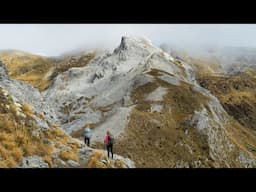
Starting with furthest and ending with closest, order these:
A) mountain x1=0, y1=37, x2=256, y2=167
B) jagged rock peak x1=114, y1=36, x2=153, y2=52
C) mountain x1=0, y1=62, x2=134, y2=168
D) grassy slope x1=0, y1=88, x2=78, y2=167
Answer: jagged rock peak x1=114, y1=36, x2=153, y2=52 → mountain x1=0, y1=37, x2=256, y2=167 → mountain x1=0, y1=62, x2=134, y2=168 → grassy slope x1=0, y1=88, x2=78, y2=167

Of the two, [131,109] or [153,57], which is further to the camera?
[153,57]

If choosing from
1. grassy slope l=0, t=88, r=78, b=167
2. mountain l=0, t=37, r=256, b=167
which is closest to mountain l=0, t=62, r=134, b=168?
grassy slope l=0, t=88, r=78, b=167

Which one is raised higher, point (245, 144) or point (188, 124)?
point (188, 124)

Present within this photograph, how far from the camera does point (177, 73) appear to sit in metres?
151

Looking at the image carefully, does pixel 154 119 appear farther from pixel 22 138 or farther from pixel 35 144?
pixel 22 138

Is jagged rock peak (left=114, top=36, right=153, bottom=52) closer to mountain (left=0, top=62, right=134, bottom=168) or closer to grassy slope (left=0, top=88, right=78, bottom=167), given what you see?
mountain (left=0, top=62, right=134, bottom=168)

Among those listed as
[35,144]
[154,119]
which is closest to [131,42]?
[154,119]

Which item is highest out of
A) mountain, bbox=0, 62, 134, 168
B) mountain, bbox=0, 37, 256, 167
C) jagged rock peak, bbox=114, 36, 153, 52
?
mountain, bbox=0, 62, 134, 168

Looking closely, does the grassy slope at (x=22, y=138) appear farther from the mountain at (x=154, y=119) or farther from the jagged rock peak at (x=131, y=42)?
the jagged rock peak at (x=131, y=42)

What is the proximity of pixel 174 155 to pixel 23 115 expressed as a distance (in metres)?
56.2

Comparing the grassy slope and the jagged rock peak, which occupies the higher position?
the grassy slope

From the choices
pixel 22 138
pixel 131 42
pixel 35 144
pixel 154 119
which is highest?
pixel 22 138
